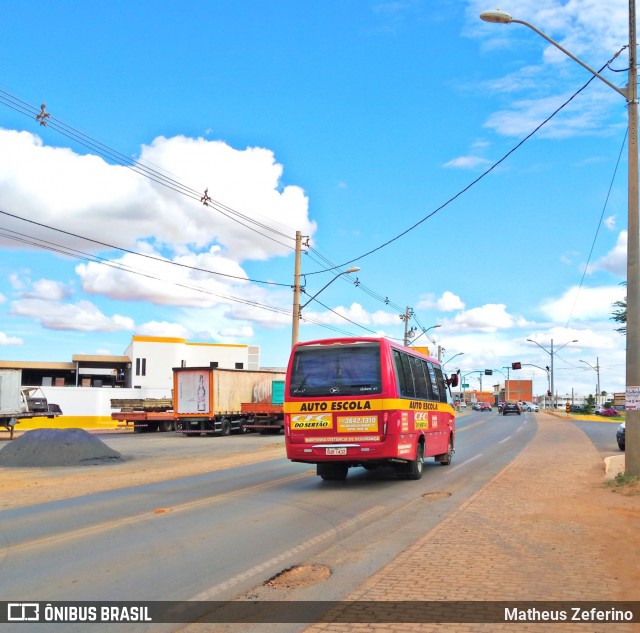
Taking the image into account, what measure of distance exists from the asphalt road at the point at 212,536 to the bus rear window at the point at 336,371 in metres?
2.02

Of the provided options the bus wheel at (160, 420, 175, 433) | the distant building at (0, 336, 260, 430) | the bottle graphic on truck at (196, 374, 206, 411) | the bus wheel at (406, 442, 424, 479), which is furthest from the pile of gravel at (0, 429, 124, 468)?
the distant building at (0, 336, 260, 430)

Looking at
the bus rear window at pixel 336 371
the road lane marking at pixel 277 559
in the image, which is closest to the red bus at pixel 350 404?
the bus rear window at pixel 336 371

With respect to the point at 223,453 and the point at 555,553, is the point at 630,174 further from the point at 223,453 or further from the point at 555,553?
the point at 223,453

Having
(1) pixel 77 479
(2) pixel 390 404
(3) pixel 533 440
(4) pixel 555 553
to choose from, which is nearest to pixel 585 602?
(4) pixel 555 553

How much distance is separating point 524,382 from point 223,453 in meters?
135

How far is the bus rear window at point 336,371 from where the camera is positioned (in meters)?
13.6

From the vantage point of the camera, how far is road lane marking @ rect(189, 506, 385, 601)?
244 inches

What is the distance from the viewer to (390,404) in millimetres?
13391

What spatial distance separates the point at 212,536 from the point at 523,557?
3881mm

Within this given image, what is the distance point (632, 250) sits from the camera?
12.9 metres

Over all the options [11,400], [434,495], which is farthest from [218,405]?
[434,495]

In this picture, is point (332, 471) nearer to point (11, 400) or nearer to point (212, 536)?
point (212, 536)

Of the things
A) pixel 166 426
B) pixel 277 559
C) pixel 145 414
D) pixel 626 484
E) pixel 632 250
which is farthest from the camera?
pixel 166 426

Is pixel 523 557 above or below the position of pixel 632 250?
below
